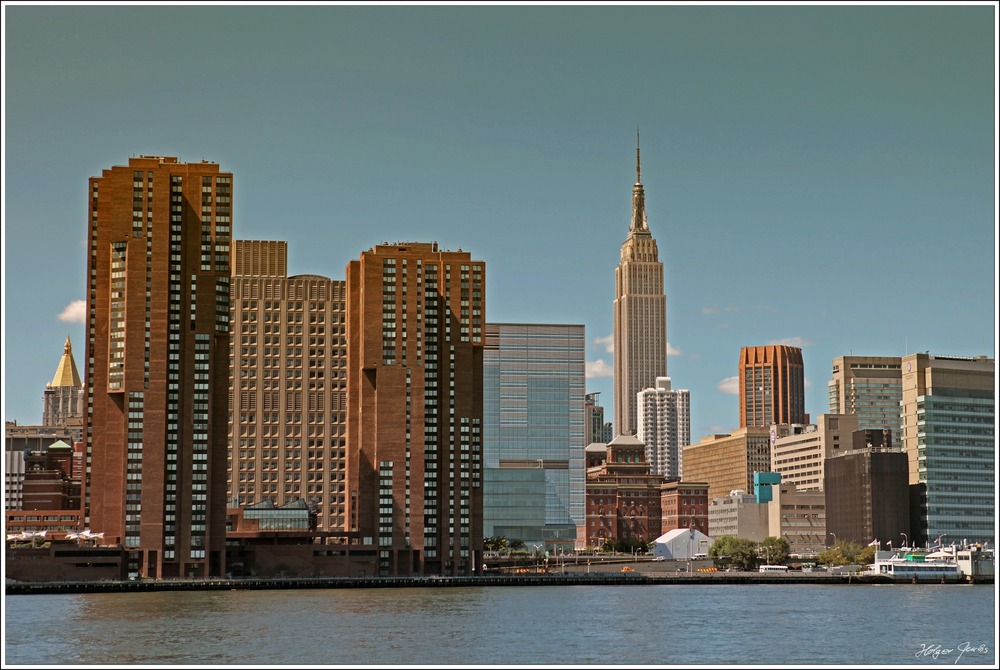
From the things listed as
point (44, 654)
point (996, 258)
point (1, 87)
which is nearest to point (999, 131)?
point (996, 258)

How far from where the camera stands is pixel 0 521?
62.3m

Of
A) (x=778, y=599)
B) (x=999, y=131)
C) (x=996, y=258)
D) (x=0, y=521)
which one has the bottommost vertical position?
(x=778, y=599)

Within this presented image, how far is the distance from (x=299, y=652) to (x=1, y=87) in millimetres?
65565

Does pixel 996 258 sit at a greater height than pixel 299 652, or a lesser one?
greater

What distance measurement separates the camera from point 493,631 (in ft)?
414

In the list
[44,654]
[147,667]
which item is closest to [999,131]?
[147,667]

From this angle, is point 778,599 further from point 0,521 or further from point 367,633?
point 0,521

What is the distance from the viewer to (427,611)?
155m

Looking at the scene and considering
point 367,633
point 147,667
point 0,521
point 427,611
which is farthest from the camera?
point 427,611

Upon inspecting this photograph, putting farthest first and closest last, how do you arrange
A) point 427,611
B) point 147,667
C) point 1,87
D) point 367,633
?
point 427,611 < point 367,633 < point 147,667 < point 1,87

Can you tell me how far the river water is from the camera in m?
102

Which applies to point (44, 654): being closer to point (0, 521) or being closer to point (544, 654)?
point (544, 654)

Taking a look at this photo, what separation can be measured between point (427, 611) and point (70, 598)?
200 ft

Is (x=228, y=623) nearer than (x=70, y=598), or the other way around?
(x=228, y=623)
